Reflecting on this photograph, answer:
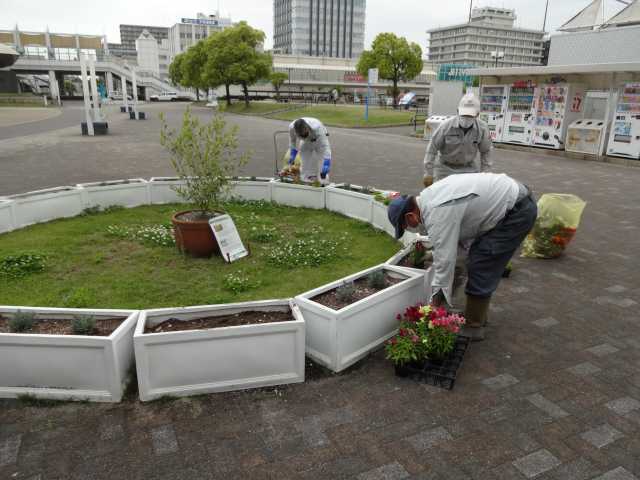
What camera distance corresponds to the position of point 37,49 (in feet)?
241

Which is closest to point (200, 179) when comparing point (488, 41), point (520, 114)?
point (520, 114)

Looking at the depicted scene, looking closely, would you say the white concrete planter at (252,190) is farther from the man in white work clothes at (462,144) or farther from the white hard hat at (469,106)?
the white hard hat at (469,106)

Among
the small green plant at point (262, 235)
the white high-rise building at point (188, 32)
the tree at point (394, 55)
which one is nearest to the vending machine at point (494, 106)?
the small green plant at point (262, 235)

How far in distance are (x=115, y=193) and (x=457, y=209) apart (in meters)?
6.57

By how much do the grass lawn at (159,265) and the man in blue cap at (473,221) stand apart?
1.63 meters

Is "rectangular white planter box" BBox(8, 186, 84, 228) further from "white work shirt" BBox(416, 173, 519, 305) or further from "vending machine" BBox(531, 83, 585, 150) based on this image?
"vending machine" BBox(531, 83, 585, 150)

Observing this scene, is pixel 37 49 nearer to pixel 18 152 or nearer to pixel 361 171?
pixel 18 152

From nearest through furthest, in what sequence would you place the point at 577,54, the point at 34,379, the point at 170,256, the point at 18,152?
the point at 34,379 < the point at 170,256 < the point at 18,152 < the point at 577,54

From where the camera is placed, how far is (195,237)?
579 centimetres

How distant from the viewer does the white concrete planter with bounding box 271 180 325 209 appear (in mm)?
8461

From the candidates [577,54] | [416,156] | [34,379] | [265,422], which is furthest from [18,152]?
[577,54]

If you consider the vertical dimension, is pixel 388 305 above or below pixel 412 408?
above

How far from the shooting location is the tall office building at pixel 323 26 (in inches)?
5271

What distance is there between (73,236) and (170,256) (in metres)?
1.77
